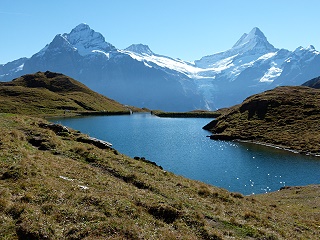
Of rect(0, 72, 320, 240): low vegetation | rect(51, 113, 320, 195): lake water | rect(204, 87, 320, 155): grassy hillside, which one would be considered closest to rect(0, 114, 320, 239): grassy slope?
rect(0, 72, 320, 240): low vegetation

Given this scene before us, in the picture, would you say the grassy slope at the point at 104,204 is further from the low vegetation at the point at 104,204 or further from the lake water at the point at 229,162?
the lake water at the point at 229,162

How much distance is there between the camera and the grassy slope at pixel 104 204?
57.0 feet

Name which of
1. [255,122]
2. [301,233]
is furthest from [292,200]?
[255,122]

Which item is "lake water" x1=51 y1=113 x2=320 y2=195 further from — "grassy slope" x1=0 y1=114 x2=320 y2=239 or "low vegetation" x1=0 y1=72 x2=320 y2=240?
"grassy slope" x1=0 y1=114 x2=320 y2=239

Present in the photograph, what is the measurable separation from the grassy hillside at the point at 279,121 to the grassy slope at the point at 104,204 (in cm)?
8572

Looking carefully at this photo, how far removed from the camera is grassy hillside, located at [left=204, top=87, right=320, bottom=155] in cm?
12222

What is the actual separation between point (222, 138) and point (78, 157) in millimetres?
113156

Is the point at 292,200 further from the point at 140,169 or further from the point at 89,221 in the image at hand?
the point at 89,221

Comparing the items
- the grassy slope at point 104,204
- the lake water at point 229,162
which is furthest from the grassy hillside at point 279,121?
the grassy slope at point 104,204

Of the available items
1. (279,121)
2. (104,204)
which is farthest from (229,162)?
(104,204)

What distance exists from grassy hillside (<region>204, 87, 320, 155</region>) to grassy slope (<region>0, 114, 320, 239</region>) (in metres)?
85.7

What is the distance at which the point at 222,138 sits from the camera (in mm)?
140375

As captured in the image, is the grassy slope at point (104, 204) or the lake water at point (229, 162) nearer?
the grassy slope at point (104, 204)

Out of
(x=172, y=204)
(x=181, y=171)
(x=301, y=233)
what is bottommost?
(x=181, y=171)
